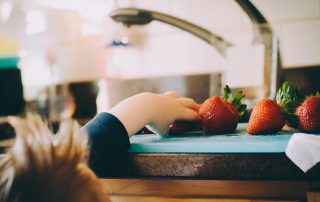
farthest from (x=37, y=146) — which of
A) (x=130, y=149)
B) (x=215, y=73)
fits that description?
(x=215, y=73)

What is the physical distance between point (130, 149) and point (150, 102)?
0.26ft

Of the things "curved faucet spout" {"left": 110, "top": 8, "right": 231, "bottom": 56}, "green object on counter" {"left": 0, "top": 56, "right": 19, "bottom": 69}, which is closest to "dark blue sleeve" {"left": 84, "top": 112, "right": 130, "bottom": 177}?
"curved faucet spout" {"left": 110, "top": 8, "right": 231, "bottom": 56}

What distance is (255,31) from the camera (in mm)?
999

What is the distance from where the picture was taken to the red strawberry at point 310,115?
49cm

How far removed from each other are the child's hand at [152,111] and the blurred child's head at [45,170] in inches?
4.3

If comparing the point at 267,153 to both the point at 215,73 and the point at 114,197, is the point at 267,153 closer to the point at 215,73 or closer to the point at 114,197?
the point at 114,197

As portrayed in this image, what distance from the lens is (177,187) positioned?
0.45 meters

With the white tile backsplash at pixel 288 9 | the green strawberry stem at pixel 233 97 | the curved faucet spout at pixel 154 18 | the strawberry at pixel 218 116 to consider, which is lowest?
the strawberry at pixel 218 116

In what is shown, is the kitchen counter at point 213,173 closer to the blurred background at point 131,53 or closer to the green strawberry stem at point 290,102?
the green strawberry stem at point 290,102

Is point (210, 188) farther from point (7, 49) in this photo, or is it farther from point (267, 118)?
point (7, 49)

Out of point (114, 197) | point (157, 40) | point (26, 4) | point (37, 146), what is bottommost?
point (114, 197)

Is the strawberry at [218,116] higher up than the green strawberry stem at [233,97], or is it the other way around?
the green strawberry stem at [233,97]

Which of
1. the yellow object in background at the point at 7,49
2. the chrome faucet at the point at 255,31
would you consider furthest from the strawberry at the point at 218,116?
the yellow object in background at the point at 7,49

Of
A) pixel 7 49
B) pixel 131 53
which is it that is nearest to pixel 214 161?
pixel 131 53
